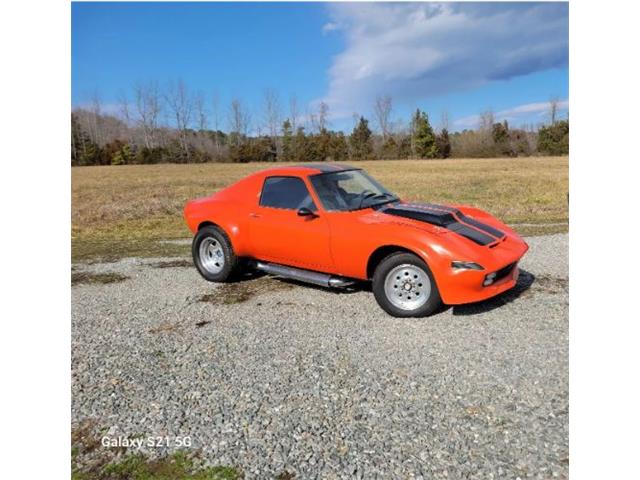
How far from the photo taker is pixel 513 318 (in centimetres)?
451

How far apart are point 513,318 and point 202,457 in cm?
325

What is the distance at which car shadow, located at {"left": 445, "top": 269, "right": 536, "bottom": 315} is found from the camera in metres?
4.72

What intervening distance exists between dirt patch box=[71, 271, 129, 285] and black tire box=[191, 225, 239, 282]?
1317 mm

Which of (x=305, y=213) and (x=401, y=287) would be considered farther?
(x=305, y=213)

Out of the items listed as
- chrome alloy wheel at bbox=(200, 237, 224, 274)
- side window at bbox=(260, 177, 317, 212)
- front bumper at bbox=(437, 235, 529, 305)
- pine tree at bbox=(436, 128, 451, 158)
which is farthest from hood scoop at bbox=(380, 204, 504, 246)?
pine tree at bbox=(436, 128, 451, 158)

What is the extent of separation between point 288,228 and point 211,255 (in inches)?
62.7

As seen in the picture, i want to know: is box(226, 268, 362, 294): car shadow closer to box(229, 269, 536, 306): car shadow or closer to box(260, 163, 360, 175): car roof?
box(229, 269, 536, 306): car shadow

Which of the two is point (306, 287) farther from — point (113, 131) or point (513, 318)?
point (113, 131)

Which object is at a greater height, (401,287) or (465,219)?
(465,219)

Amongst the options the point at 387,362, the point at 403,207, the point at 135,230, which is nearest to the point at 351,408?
the point at 387,362

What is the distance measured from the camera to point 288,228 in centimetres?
528

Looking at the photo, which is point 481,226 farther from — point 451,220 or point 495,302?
point 495,302

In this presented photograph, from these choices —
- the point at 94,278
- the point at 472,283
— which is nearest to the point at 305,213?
the point at 472,283

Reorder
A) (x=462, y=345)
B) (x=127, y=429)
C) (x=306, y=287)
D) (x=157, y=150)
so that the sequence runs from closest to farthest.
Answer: (x=127, y=429)
(x=462, y=345)
(x=306, y=287)
(x=157, y=150)
